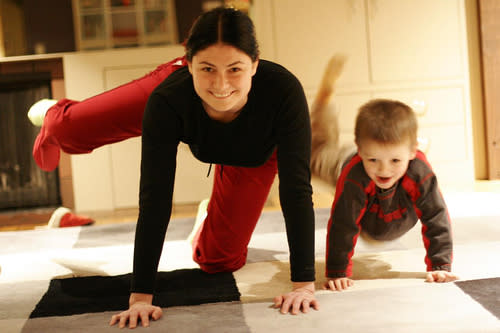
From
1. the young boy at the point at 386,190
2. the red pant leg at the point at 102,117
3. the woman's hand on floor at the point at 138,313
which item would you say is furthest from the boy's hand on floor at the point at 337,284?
the red pant leg at the point at 102,117

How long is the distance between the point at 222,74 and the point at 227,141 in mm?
207

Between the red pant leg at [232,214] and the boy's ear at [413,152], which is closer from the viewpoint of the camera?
the boy's ear at [413,152]

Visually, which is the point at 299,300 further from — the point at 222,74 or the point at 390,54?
the point at 390,54

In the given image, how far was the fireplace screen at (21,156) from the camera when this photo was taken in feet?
11.6

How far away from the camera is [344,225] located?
1.32 metres

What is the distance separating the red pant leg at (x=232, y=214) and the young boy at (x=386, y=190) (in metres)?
0.24

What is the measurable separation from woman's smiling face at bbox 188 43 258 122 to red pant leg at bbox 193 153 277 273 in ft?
1.15

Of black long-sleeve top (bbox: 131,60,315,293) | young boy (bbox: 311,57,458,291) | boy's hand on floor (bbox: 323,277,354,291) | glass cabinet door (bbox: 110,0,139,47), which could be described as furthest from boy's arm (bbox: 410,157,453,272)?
glass cabinet door (bbox: 110,0,139,47)

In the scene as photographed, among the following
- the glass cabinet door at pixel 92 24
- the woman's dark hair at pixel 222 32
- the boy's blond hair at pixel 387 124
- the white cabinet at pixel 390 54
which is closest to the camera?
the woman's dark hair at pixel 222 32

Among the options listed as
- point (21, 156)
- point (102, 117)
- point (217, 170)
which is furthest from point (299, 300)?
point (21, 156)

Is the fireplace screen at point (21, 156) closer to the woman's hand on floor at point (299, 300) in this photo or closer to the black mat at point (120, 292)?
the black mat at point (120, 292)

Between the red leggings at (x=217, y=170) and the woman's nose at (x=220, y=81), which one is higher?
the woman's nose at (x=220, y=81)

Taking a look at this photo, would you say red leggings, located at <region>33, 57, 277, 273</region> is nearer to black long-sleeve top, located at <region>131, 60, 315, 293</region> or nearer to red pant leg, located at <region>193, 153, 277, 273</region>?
red pant leg, located at <region>193, 153, 277, 273</region>

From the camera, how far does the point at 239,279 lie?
→ 1.48m
